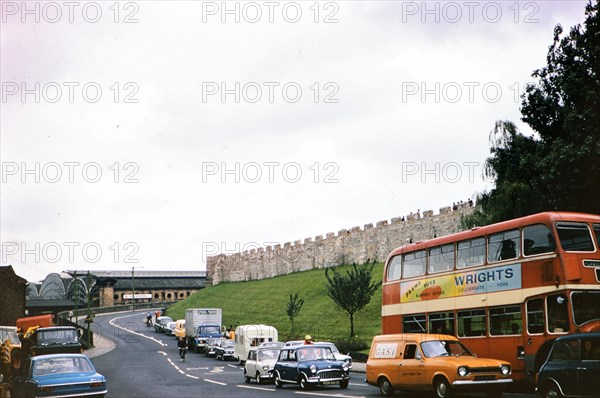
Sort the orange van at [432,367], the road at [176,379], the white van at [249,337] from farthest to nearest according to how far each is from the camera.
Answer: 1. the white van at [249,337]
2. the road at [176,379]
3. the orange van at [432,367]

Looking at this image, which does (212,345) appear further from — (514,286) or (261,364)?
(514,286)

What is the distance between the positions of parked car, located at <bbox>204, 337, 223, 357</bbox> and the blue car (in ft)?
88.2

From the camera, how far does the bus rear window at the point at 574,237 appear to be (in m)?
18.0

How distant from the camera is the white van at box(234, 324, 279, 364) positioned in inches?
1506

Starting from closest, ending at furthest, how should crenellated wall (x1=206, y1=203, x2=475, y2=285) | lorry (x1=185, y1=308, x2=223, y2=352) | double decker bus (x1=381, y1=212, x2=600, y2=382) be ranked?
double decker bus (x1=381, y1=212, x2=600, y2=382) < lorry (x1=185, y1=308, x2=223, y2=352) < crenellated wall (x1=206, y1=203, x2=475, y2=285)

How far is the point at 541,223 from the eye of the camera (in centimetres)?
1842

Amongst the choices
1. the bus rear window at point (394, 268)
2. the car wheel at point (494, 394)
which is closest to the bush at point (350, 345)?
the bus rear window at point (394, 268)

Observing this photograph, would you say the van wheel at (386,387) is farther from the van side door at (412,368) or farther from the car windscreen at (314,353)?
the car windscreen at (314,353)

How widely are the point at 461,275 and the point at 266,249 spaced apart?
75.6 meters

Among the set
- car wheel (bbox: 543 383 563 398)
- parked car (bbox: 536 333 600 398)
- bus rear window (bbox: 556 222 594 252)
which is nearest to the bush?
bus rear window (bbox: 556 222 594 252)

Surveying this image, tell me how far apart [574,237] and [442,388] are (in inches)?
202

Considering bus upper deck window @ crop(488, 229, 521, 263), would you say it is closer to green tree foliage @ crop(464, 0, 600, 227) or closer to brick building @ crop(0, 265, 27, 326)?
green tree foliage @ crop(464, 0, 600, 227)

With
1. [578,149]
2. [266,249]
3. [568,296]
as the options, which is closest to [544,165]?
[578,149]

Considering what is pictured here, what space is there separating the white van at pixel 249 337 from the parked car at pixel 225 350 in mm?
2789
